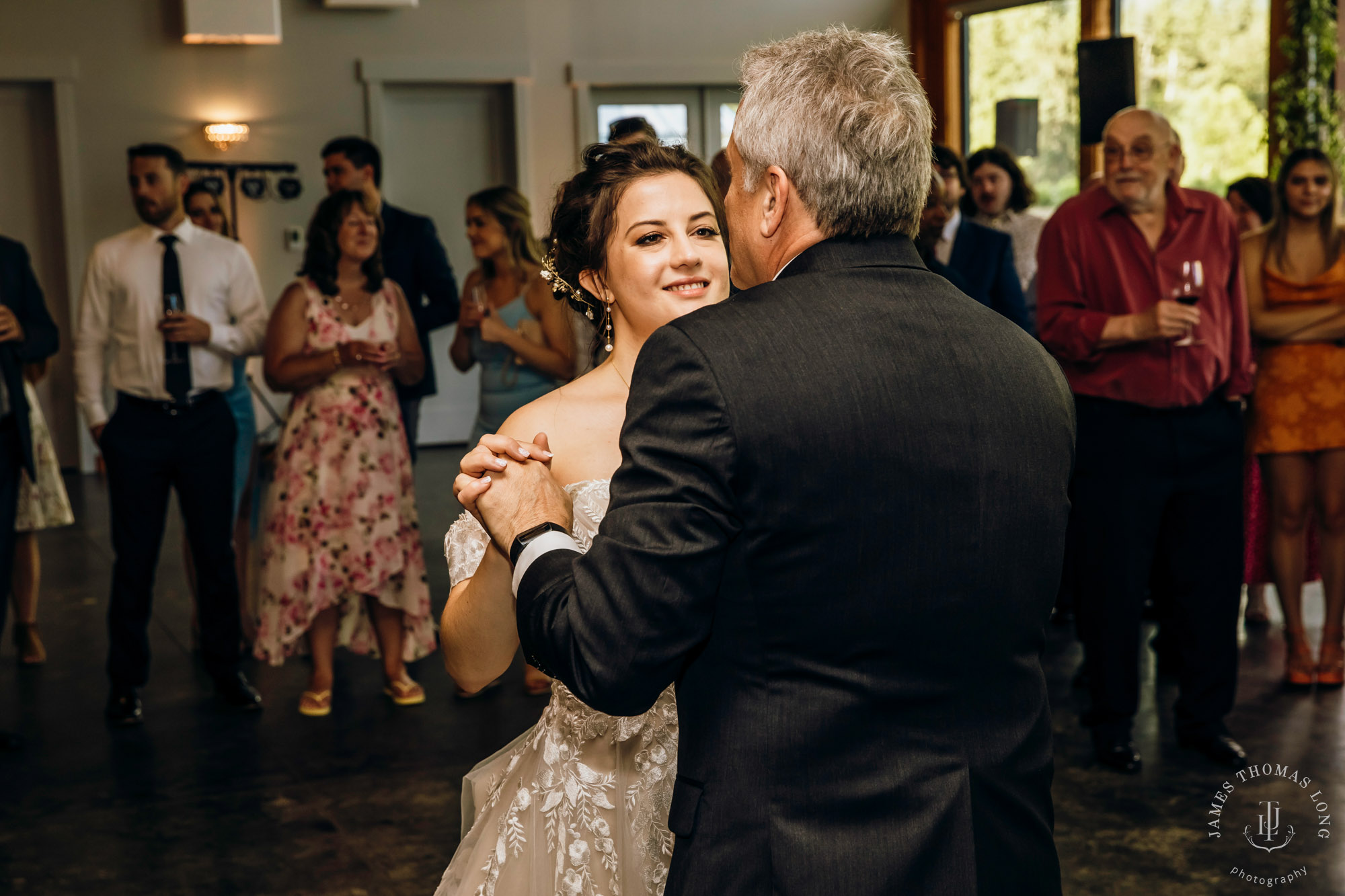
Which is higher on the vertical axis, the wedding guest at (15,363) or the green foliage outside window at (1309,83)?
the green foliage outside window at (1309,83)

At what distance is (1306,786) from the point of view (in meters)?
3.41

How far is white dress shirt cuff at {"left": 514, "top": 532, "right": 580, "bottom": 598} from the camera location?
128 centimetres

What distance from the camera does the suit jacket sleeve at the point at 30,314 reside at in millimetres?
4062

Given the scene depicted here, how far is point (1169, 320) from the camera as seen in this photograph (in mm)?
3336

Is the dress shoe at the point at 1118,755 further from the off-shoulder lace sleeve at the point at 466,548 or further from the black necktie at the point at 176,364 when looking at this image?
the black necktie at the point at 176,364

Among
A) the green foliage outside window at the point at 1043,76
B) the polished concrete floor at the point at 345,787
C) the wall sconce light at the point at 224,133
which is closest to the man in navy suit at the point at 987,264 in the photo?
the polished concrete floor at the point at 345,787

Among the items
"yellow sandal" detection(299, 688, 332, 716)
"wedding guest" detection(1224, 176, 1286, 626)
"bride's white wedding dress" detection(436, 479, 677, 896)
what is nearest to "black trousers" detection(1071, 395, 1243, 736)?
"wedding guest" detection(1224, 176, 1286, 626)

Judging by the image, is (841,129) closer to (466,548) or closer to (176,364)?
(466,548)

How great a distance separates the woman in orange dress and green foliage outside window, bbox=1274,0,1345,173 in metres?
3.71

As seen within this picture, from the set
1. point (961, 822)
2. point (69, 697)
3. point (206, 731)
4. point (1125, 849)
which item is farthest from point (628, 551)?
point (69, 697)

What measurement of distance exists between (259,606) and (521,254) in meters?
1.51

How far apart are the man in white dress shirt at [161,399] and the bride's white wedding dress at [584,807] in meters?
2.64

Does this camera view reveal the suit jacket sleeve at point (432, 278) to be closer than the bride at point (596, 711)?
No
